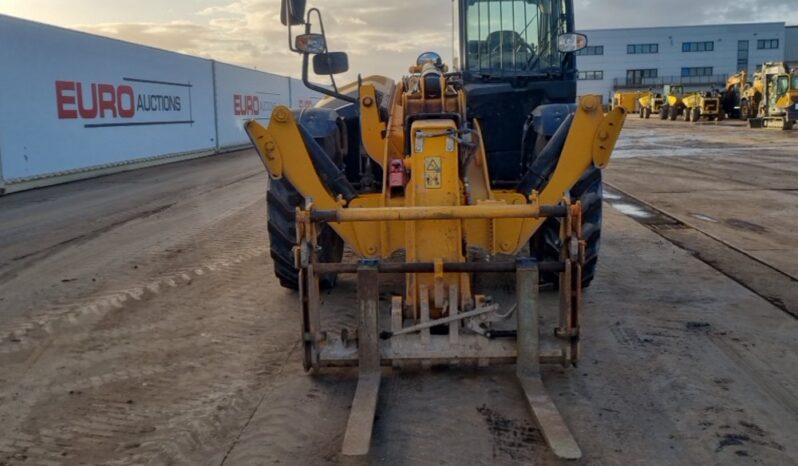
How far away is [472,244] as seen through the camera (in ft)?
16.3

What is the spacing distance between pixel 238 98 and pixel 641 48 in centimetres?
5873

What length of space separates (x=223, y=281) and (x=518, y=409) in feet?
12.4

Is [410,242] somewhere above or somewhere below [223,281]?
above

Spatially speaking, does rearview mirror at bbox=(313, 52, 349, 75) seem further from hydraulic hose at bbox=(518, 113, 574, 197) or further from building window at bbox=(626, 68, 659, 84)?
building window at bbox=(626, 68, 659, 84)

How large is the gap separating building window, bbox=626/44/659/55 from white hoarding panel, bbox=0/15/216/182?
6320cm

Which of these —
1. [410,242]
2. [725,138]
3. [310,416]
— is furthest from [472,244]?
[725,138]

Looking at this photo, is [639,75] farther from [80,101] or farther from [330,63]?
[330,63]

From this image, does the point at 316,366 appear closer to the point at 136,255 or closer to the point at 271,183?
the point at 271,183

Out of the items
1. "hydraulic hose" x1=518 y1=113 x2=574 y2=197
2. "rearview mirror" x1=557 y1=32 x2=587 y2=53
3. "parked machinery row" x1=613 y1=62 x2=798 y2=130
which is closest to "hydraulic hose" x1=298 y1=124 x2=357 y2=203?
"hydraulic hose" x1=518 y1=113 x2=574 y2=197

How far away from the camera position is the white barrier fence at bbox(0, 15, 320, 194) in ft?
50.2

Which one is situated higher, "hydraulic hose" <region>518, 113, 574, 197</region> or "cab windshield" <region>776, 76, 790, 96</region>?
"cab windshield" <region>776, 76, 790, 96</region>

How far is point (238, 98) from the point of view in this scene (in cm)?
2889

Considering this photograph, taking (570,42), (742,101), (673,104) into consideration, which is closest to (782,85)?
(742,101)

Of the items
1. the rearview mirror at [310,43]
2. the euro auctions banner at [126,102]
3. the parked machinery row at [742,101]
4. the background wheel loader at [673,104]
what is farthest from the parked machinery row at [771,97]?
the rearview mirror at [310,43]
